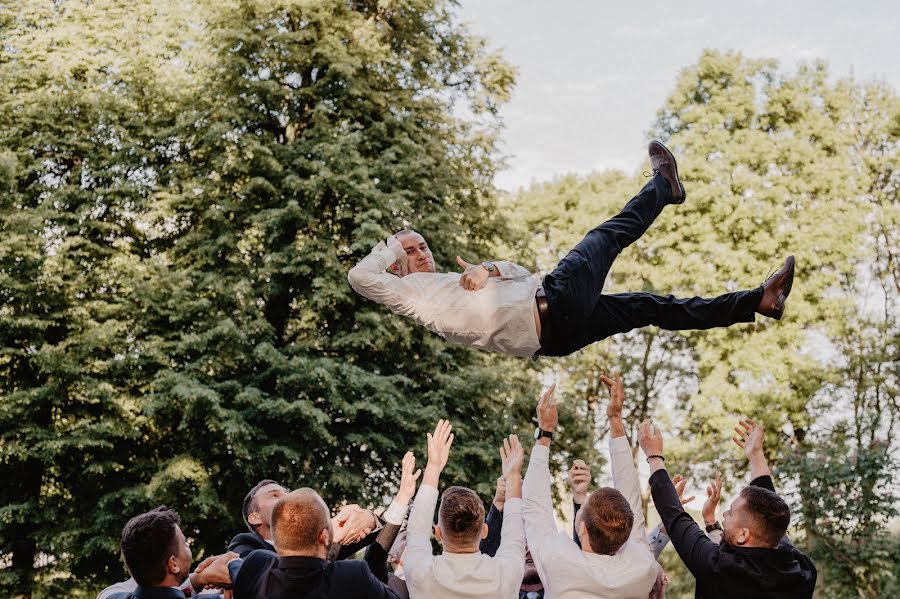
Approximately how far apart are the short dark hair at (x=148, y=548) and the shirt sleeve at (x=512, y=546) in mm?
1371

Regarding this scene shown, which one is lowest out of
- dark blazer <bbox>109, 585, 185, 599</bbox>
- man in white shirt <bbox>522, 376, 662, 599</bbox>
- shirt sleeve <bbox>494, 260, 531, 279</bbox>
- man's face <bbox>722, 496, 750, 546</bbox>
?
dark blazer <bbox>109, 585, 185, 599</bbox>

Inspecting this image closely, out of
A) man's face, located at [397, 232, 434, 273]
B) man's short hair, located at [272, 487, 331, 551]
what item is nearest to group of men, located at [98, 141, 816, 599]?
man's short hair, located at [272, 487, 331, 551]

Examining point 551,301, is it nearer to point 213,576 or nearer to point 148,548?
point 213,576

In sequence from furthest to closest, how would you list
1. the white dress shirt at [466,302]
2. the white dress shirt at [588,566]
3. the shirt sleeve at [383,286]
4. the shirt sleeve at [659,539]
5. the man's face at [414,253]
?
the man's face at [414,253], the shirt sleeve at [383,286], the white dress shirt at [466,302], the shirt sleeve at [659,539], the white dress shirt at [588,566]

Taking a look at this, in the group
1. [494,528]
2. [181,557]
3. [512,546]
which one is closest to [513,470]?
[512,546]

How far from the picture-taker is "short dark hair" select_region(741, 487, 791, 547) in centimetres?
363

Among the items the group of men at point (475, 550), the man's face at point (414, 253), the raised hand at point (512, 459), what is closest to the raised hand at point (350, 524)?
the group of men at point (475, 550)

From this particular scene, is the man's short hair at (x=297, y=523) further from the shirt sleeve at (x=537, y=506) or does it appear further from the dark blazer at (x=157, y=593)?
the shirt sleeve at (x=537, y=506)

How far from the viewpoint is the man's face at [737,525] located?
368cm

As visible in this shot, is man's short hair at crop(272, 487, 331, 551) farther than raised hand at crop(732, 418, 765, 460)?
No

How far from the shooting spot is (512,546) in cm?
378

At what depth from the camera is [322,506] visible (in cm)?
335

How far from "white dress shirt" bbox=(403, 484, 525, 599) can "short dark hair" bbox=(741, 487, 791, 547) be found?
1.01 metres

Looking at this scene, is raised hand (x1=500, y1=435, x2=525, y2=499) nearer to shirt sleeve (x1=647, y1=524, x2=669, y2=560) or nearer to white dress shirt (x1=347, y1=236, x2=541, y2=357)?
white dress shirt (x1=347, y1=236, x2=541, y2=357)
